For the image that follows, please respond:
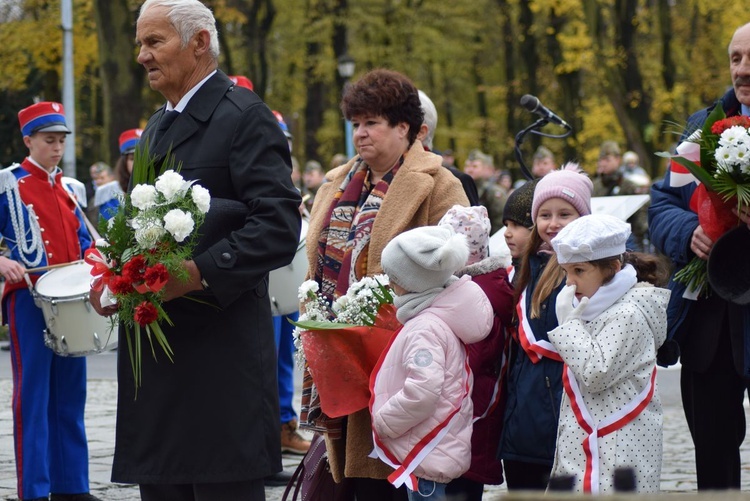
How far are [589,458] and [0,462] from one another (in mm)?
4868

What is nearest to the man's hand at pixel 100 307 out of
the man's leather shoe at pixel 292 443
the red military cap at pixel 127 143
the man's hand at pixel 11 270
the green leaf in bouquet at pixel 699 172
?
the green leaf in bouquet at pixel 699 172

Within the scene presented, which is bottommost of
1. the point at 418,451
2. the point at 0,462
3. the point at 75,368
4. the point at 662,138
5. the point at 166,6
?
the point at 662,138

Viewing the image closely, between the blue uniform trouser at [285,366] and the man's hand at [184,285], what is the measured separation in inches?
174

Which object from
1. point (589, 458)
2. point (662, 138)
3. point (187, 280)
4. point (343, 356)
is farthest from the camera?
point (662, 138)

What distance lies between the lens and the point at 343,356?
512cm

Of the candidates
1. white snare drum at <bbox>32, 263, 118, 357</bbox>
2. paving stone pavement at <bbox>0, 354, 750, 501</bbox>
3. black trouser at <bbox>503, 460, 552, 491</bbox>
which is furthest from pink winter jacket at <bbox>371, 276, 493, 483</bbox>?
white snare drum at <bbox>32, 263, 118, 357</bbox>

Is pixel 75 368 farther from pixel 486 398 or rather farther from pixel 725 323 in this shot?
pixel 725 323

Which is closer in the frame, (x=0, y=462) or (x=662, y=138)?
(x=0, y=462)

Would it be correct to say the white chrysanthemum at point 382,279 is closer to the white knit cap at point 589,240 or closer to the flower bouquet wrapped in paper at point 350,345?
the flower bouquet wrapped in paper at point 350,345

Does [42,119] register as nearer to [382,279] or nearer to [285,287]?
[285,287]

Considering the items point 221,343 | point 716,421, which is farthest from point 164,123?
point 716,421

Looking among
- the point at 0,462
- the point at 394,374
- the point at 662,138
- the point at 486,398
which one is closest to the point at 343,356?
the point at 394,374

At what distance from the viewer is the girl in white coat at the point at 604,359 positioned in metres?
4.75

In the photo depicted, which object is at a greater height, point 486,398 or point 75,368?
point 486,398
